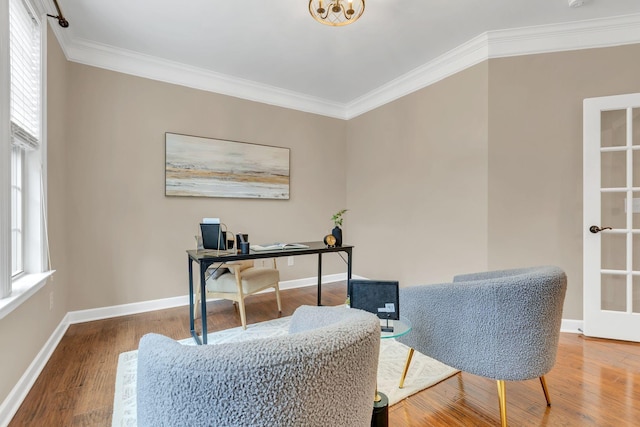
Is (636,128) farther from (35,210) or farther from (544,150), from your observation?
(35,210)

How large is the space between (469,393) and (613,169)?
7.46 feet

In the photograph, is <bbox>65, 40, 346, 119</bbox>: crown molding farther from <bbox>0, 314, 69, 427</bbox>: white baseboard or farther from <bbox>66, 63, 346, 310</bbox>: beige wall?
<bbox>0, 314, 69, 427</bbox>: white baseboard

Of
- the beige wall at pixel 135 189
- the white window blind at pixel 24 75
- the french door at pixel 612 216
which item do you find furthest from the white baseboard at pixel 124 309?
A: the french door at pixel 612 216

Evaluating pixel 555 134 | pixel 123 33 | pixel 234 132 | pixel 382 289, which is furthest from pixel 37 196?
pixel 555 134

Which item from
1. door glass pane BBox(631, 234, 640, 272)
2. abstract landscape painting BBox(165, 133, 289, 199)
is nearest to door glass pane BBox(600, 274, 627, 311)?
door glass pane BBox(631, 234, 640, 272)

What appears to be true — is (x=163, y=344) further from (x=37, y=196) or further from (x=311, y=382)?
(x=37, y=196)

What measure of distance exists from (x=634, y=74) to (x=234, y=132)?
3.81 m

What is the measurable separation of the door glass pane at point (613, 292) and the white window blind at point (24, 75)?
4410mm

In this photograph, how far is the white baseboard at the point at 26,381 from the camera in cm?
154

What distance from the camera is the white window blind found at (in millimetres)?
1803

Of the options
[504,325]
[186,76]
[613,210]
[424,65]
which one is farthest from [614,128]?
[186,76]

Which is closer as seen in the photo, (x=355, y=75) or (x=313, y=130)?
(x=355, y=75)

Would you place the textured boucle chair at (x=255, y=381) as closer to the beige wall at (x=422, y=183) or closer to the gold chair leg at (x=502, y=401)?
the gold chair leg at (x=502, y=401)

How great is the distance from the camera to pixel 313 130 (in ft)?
14.1
